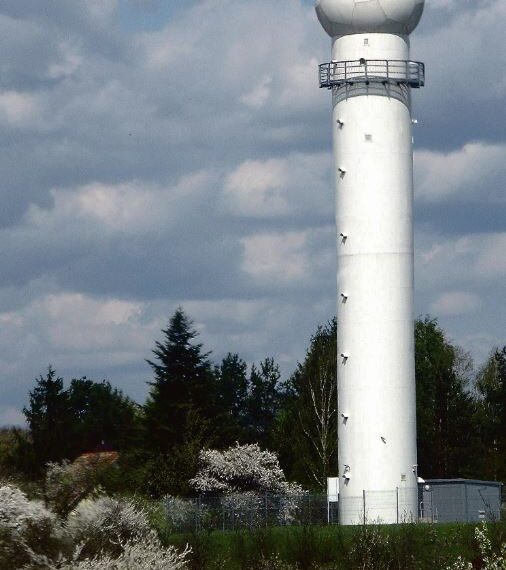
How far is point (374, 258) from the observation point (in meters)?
55.6

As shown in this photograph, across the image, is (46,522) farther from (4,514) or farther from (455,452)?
(455,452)

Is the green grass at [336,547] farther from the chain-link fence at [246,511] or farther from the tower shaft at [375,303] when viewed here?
the chain-link fence at [246,511]

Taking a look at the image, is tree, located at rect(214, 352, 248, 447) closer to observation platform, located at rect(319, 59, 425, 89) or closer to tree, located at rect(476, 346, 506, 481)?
tree, located at rect(476, 346, 506, 481)

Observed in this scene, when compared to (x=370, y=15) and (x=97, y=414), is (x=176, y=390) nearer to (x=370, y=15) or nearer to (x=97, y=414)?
(x=370, y=15)

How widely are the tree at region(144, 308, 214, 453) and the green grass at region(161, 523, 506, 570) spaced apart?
48.9 feet

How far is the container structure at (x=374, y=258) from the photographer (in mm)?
55062

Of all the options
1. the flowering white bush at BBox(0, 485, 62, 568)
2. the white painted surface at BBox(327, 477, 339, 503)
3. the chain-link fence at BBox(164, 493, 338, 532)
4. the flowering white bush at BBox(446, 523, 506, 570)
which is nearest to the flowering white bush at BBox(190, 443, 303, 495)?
the chain-link fence at BBox(164, 493, 338, 532)

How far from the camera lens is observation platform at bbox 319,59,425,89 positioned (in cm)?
5672

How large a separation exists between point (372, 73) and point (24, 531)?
102 ft

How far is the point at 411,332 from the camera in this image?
5628cm

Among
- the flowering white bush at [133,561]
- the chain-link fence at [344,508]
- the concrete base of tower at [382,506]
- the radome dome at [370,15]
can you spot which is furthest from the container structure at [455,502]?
the flowering white bush at [133,561]

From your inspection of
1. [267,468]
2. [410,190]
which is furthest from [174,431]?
[410,190]

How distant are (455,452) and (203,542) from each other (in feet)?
130

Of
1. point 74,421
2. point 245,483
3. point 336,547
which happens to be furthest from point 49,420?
point 336,547
